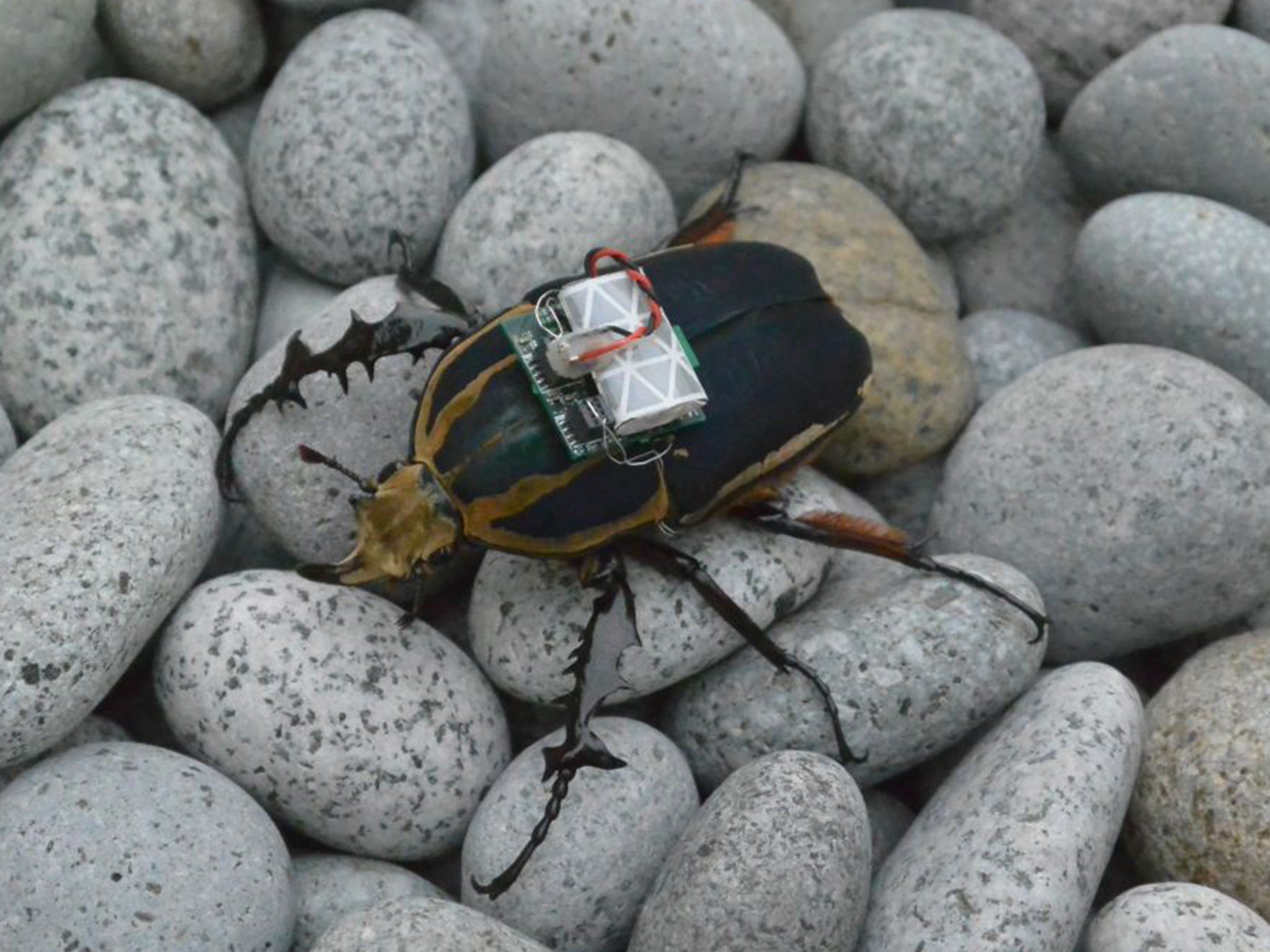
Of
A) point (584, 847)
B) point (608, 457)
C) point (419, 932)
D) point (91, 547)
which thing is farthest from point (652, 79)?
point (419, 932)

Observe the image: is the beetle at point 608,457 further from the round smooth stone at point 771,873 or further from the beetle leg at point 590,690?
the round smooth stone at point 771,873

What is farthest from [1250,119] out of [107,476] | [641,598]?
[107,476]

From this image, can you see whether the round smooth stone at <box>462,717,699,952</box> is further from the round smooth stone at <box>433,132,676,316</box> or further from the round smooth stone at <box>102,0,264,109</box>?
the round smooth stone at <box>102,0,264,109</box>

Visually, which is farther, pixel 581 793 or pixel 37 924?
pixel 581 793

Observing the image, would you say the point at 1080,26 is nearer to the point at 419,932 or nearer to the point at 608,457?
the point at 608,457

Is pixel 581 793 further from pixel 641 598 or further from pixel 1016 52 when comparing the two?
pixel 1016 52

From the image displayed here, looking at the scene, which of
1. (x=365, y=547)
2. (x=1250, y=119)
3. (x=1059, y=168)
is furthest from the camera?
(x=1059, y=168)
